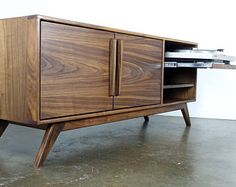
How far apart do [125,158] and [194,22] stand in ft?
4.67

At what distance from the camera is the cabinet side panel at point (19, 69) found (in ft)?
3.04

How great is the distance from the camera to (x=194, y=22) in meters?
2.21

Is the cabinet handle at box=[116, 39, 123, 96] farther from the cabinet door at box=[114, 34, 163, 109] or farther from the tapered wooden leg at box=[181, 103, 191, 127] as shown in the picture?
the tapered wooden leg at box=[181, 103, 191, 127]

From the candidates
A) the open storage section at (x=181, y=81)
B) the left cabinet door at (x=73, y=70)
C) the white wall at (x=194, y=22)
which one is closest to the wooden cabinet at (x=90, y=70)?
the left cabinet door at (x=73, y=70)

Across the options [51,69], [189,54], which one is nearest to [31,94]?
[51,69]

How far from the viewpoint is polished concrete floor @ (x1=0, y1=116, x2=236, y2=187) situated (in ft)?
3.01

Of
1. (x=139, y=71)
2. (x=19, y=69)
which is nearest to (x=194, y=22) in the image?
(x=139, y=71)

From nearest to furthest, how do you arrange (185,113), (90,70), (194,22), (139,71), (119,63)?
(90,70) → (119,63) → (139,71) → (185,113) → (194,22)

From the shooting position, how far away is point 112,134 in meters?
1.57

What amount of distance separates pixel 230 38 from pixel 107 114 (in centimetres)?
135

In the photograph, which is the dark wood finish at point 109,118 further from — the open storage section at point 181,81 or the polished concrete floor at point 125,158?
the open storage section at point 181,81

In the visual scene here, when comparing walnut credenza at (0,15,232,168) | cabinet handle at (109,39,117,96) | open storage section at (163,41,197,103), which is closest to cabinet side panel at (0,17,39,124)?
walnut credenza at (0,15,232,168)

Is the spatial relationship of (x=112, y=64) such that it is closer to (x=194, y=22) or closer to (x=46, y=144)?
(x=46, y=144)

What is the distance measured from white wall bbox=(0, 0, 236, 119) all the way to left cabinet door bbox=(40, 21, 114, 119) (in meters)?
1.14
